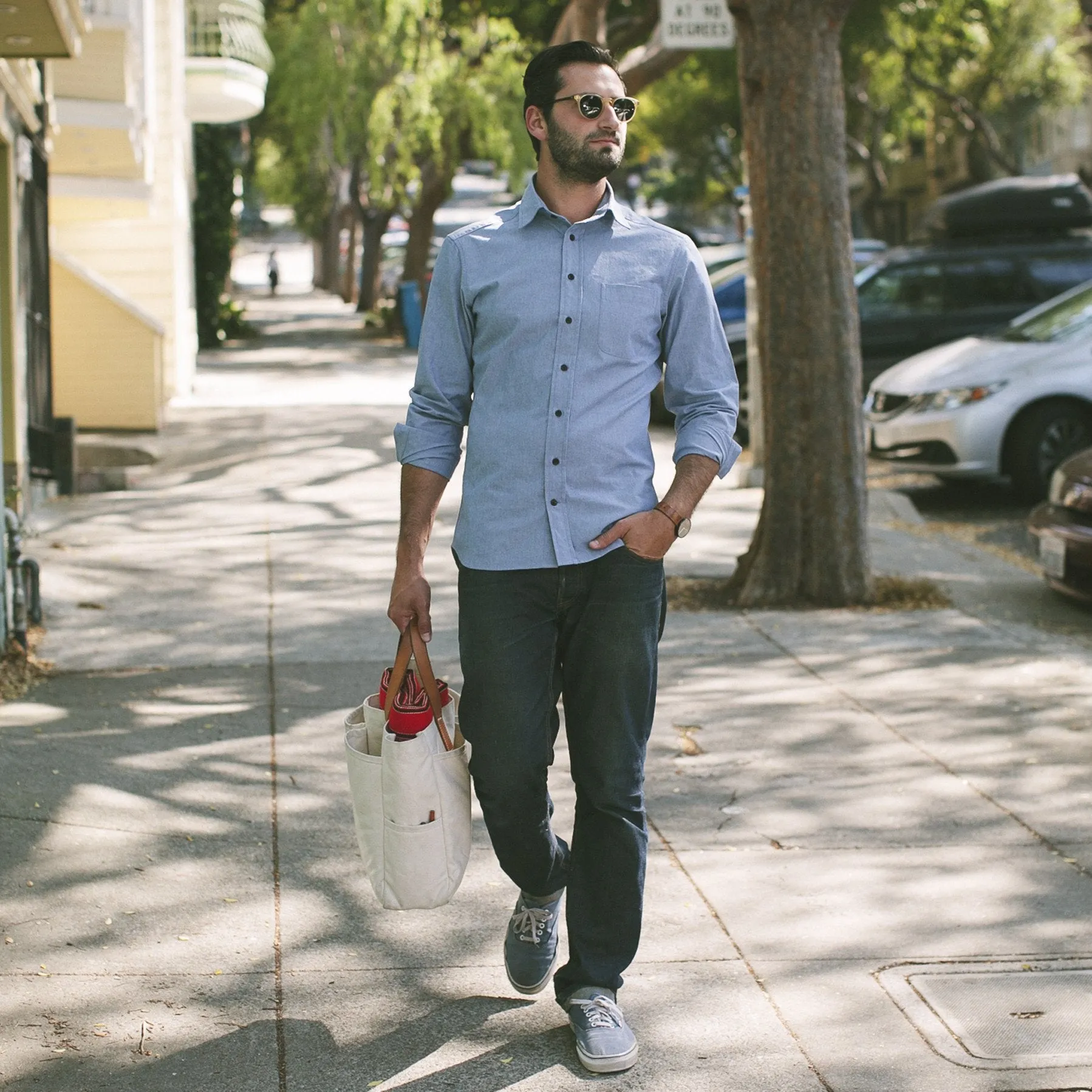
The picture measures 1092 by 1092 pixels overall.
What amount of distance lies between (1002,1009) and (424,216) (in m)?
27.3

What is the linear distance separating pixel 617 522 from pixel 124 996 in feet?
5.33

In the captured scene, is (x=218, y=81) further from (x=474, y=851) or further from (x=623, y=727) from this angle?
(x=623, y=727)

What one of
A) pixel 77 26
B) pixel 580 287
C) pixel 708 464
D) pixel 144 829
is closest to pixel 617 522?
pixel 708 464

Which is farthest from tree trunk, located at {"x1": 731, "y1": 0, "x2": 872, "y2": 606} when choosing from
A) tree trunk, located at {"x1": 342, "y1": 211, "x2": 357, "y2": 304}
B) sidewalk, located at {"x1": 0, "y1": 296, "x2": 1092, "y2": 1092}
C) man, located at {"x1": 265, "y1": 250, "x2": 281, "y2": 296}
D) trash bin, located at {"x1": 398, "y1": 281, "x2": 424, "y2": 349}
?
man, located at {"x1": 265, "y1": 250, "x2": 281, "y2": 296}

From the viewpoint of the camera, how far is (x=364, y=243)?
118 ft

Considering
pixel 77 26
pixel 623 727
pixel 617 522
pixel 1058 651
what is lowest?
pixel 1058 651

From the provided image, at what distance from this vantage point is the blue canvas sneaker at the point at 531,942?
12.4 ft

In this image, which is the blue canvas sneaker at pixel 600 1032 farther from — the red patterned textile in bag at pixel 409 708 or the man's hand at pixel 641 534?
the man's hand at pixel 641 534

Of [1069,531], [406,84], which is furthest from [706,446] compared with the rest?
[406,84]

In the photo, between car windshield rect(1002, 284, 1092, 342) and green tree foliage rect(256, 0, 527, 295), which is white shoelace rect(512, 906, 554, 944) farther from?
green tree foliage rect(256, 0, 527, 295)

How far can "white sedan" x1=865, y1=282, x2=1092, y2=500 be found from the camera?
11789 millimetres

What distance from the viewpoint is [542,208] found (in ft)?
11.5

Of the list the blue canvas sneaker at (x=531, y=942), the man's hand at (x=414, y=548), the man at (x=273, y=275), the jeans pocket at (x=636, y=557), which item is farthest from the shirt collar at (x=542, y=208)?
the man at (x=273, y=275)

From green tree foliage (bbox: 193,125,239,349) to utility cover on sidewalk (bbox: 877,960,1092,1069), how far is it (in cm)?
2305
